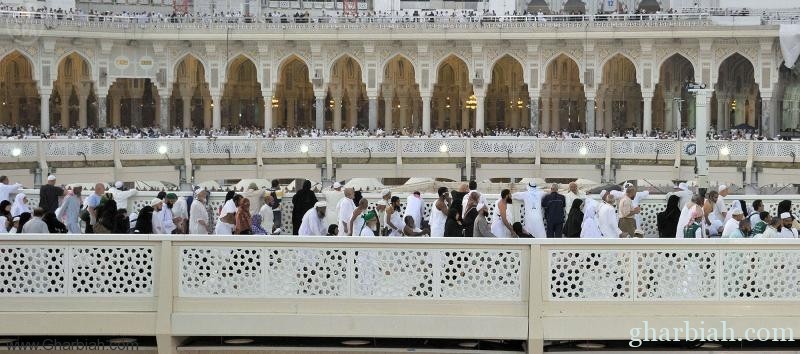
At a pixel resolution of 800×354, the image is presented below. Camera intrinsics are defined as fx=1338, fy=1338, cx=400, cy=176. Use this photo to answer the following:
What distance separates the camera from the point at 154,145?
3041cm

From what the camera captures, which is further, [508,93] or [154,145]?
[508,93]

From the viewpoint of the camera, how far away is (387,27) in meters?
39.6

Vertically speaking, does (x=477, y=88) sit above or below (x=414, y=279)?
above

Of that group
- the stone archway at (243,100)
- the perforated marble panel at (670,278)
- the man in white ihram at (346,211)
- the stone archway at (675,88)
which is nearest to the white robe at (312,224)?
the man in white ihram at (346,211)

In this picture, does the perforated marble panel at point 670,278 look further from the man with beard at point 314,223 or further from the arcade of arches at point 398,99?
the arcade of arches at point 398,99

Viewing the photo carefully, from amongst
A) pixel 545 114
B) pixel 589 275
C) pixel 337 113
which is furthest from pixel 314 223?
pixel 337 113

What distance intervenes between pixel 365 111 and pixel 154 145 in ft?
65.7

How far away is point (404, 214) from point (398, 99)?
3438cm

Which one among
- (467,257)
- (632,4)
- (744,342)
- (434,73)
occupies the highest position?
(632,4)

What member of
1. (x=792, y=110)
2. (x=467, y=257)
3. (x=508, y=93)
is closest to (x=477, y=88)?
(x=508, y=93)

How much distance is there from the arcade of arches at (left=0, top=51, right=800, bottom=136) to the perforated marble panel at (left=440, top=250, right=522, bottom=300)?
31987 mm

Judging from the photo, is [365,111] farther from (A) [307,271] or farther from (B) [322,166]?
(A) [307,271]

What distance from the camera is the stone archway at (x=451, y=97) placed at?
48.4 m

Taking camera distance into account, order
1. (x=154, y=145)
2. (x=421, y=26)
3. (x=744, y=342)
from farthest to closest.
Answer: (x=421, y=26) → (x=154, y=145) → (x=744, y=342)
